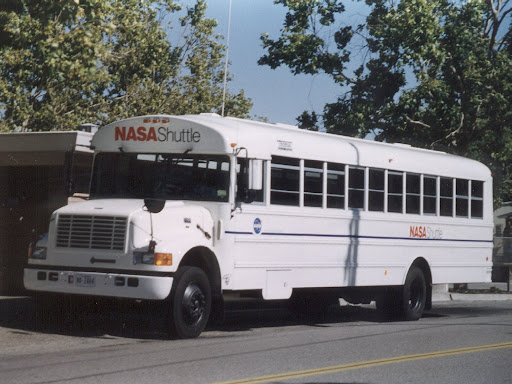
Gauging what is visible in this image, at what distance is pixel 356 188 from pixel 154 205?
188 inches

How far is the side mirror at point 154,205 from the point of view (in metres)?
11.9

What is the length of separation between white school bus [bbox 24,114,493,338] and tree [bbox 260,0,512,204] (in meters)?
6.41

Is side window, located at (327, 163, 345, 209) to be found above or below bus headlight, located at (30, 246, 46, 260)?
above

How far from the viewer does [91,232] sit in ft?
40.0

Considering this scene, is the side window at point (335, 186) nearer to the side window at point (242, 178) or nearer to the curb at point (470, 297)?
the side window at point (242, 178)

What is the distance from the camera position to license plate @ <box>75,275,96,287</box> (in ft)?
39.3

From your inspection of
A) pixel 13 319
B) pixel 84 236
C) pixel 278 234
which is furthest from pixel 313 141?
pixel 13 319

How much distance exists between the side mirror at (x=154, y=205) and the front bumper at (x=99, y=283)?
2.83 feet

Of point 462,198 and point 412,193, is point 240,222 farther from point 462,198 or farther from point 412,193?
point 462,198

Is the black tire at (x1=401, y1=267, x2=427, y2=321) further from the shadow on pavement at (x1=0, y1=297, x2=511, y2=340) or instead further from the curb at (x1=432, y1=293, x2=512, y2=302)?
the curb at (x1=432, y1=293, x2=512, y2=302)

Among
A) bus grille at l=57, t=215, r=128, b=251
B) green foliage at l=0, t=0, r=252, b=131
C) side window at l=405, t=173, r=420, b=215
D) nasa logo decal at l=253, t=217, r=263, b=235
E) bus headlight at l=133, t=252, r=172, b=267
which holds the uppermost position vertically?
green foliage at l=0, t=0, r=252, b=131

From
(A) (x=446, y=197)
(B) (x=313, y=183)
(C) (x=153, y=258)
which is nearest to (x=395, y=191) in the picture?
(A) (x=446, y=197)

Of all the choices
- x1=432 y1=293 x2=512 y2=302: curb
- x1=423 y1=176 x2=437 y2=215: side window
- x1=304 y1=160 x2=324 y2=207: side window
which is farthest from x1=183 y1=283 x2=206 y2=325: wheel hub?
x1=432 y1=293 x2=512 y2=302: curb

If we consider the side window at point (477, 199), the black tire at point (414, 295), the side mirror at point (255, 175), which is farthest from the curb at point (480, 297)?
the side mirror at point (255, 175)
